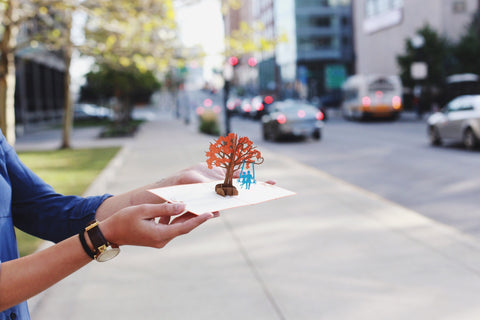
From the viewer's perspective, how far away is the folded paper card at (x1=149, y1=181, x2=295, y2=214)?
1.75 metres

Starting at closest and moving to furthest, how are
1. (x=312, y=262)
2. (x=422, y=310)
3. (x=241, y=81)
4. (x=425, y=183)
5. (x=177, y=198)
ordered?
(x=177, y=198) → (x=422, y=310) → (x=312, y=262) → (x=425, y=183) → (x=241, y=81)

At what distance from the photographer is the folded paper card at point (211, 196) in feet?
5.75

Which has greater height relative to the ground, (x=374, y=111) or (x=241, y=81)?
(x=241, y=81)

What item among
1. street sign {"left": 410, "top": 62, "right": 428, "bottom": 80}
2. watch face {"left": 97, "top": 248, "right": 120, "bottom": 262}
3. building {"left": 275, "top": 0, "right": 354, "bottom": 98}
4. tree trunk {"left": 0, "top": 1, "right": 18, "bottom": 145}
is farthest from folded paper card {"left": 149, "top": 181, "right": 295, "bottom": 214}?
building {"left": 275, "top": 0, "right": 354, "bottom": 98}

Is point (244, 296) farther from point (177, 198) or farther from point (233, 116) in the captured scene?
point (233, 116)

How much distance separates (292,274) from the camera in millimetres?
5090

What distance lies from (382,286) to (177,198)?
327cm

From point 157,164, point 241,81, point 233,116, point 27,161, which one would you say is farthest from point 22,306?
point 241,81

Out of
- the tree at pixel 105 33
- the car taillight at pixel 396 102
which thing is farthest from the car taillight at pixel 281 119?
the car taillight at pixel 396 102

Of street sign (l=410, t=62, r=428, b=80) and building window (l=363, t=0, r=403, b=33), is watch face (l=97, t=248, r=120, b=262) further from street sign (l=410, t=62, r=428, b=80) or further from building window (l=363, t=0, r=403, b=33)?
building window (l=363, t=0, r=403, b=33)

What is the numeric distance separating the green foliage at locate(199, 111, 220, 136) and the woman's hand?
86.2 feet

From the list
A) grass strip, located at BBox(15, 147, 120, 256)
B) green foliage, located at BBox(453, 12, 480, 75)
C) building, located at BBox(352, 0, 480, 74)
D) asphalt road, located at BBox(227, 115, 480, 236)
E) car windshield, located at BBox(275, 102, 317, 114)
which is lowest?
asphalt road, located at BBox(227, 115, 480, 236)

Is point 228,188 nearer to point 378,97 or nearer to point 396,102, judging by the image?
point 378,97

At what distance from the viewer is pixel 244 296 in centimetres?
455
